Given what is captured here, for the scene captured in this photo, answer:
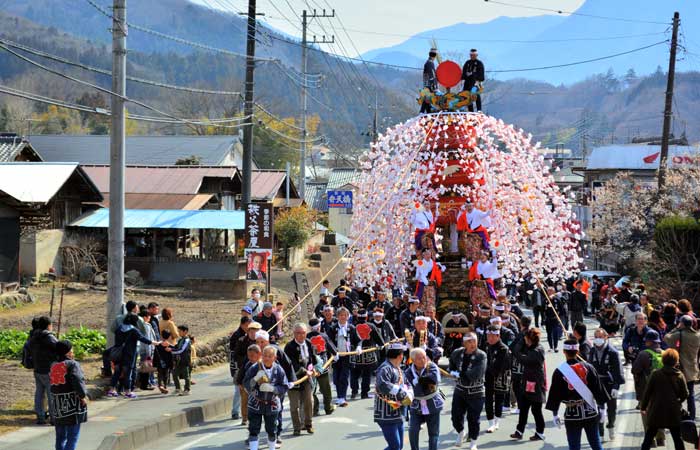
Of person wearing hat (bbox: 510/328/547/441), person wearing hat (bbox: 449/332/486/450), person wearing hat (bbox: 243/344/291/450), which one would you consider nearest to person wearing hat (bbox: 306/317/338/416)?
person wearing hat (bbox: 243/344/291/450)

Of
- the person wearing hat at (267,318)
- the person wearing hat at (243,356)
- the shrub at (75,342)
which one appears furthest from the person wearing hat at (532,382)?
the shrub at (75,342)

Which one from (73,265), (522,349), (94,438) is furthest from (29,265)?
(522,349)

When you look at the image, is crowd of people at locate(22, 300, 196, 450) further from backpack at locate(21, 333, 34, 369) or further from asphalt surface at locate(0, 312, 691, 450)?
asphalt surface at locate(0, 312, 691, 450)

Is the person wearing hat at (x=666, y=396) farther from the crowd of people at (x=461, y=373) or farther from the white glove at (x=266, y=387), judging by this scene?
the white glove at (x=266, y=387)

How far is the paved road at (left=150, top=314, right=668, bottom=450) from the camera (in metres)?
12.3

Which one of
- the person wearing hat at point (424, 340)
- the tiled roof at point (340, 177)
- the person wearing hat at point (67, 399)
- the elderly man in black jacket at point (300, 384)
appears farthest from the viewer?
the tiled roof at point (340, 177)

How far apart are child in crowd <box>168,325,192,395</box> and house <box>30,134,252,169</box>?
32996 millimetres

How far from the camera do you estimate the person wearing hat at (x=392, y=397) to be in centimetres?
1030

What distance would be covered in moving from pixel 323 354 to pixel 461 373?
10.5 feet

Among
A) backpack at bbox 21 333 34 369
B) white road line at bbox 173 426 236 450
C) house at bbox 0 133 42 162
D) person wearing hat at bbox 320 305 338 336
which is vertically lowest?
white road line at bbox 173 426 236 450

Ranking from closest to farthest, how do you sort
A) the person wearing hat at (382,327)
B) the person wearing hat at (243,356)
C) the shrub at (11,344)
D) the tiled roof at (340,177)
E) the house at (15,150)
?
the person wearing hat at (243,356), the person wearing hat at (382,327), the shrub at (11,344), the house at (15,150), the tiled roof at (340,177)

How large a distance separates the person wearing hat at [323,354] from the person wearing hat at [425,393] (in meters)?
3.26

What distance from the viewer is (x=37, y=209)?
28234mm

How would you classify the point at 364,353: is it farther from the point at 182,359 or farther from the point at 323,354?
the point at 182,359
